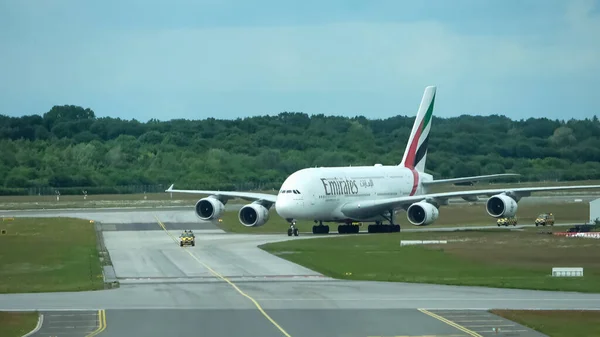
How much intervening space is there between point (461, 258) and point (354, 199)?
2153 cm

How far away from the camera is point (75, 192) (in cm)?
13988

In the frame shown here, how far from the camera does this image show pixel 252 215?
3108 inches

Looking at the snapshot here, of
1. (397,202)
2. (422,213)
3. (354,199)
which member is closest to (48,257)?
(354,199)

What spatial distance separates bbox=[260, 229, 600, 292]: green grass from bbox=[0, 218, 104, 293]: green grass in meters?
10.5

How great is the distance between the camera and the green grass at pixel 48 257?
48.6 meters

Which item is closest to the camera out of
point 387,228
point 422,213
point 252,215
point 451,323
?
point 451,323

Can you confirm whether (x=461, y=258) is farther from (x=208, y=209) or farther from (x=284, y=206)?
(x=208, y=209)

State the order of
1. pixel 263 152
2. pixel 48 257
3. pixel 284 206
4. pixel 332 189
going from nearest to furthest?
pixel 48 257
pixel 284 206
pixel 332 189
pixel 263 152

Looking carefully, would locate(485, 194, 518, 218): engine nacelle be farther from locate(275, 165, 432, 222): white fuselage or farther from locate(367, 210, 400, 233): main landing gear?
locate(275, 165, 432, 222): white fuselage

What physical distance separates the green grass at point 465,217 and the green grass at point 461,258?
44.6 feet

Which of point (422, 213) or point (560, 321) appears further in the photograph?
point (422, 213)

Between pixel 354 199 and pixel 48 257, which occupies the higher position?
pixel 354 199

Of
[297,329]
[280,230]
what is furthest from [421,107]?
[297,329]

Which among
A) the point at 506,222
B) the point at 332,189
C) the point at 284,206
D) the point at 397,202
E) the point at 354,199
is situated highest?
the point at 332,189
